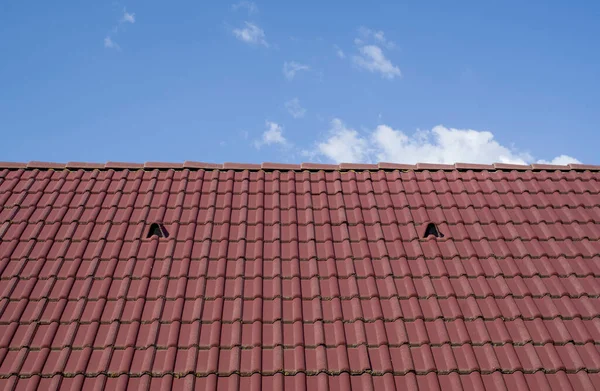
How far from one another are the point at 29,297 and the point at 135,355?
4.99ft

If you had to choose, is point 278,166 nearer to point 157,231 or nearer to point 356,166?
point 356,166

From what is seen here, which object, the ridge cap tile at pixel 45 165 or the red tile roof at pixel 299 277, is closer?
the red tile roof at pixel 299 277

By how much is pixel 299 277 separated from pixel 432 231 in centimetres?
196

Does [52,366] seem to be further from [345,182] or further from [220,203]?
[345,182]

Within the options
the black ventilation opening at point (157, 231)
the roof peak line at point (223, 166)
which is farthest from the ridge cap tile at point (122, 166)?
the black ventilation opening at point (157, 231)

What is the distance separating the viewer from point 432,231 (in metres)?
6.69

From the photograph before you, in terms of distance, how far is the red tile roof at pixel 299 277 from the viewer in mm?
4793

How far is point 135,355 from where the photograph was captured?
488cm

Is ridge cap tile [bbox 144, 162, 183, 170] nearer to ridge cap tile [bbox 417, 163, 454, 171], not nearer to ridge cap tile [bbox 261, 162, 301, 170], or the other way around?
ridge cap tile [bbox 261, 162, 301, 170]

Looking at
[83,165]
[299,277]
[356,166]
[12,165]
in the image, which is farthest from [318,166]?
[12,165]

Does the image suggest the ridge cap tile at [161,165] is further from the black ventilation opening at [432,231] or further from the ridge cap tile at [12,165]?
the black ventilation opening at [432,231]

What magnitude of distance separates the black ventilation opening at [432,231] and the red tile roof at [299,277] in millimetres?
76

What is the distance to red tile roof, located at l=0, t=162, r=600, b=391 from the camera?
4793 mm

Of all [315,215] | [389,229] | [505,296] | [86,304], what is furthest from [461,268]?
[86,304]
